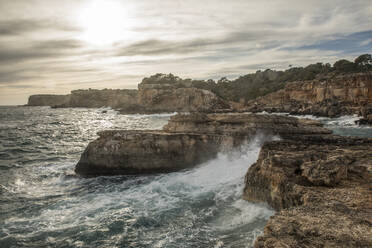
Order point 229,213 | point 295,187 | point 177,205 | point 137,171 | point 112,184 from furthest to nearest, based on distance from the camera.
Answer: point 137,171 < point 112,184 < point 177,205 < point 229,213 < point 295,187

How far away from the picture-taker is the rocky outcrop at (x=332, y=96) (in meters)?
39.5

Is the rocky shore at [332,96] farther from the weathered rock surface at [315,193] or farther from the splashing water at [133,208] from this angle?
the weathered rock surface at [315,193]

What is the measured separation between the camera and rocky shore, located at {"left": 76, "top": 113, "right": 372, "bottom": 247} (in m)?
3.89

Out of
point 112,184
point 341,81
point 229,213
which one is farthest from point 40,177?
point 341,81

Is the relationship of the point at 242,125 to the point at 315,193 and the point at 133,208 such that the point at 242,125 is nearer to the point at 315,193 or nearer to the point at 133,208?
the point at 133,208

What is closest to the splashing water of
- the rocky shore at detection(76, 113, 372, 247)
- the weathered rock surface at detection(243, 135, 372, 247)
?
the rocky shore at detection(76, 113, 372, 247)

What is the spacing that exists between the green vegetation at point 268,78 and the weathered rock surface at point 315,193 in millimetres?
55120

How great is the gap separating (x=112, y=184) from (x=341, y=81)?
1855 inches

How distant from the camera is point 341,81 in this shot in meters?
46.2

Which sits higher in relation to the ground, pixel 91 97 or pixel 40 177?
pixel 91 97

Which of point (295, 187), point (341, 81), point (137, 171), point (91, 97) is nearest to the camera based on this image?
point (295, 187)

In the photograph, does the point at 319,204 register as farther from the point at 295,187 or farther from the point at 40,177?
the point at 40,177

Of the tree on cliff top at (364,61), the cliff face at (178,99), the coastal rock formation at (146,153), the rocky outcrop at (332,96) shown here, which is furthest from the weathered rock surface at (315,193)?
the tree on cliff top at (364,61)

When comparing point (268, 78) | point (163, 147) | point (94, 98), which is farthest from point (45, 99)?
point (163, 147)
